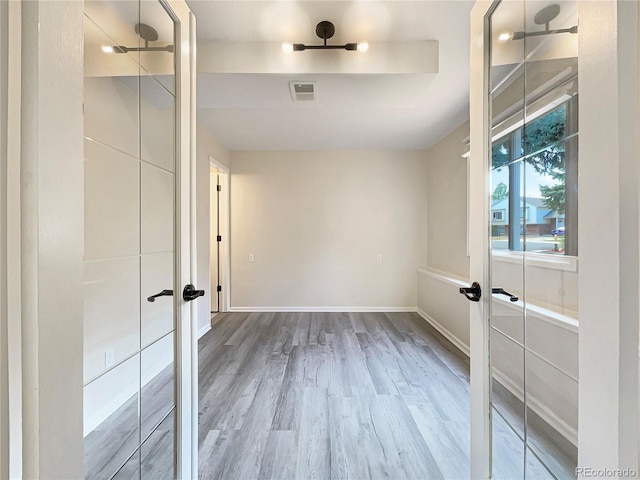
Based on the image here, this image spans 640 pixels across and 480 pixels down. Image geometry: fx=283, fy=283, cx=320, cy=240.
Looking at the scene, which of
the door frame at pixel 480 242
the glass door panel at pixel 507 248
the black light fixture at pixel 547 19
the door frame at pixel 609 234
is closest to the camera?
the door frame at pixel 609 234

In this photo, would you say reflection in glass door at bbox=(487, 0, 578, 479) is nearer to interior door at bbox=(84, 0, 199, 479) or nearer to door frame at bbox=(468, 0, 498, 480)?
door frame at bbox=(468, 0, 498, 480)

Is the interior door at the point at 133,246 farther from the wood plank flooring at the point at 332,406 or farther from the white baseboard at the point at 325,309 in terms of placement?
the white baseboard at the point at 325,309

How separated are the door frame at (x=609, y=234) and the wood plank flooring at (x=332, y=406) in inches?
45.5

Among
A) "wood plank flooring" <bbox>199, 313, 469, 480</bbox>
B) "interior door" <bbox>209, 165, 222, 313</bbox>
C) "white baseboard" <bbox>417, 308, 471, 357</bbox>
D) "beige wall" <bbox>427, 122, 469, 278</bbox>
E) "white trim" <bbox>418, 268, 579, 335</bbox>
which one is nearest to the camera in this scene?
"white trim" <bbox>418, 268, 579, 335</bbox>

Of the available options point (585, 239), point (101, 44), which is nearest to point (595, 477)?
point (585, 239)

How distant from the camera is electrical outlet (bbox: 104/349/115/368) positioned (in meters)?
0.83

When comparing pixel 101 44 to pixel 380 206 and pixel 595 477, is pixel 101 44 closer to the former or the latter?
pixel 595 477

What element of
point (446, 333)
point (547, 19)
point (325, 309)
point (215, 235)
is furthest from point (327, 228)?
point (547, 19)

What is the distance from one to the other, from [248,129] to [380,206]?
2189 mm

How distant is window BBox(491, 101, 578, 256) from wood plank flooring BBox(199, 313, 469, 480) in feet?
4.17

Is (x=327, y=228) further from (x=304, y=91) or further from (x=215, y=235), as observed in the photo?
(x=304, y=91)

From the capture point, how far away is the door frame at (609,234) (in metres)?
0.52

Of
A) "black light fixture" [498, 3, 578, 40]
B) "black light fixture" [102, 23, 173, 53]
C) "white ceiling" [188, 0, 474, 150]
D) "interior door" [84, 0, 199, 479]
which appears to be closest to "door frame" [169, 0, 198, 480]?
"interior door" [84, 0, 199, 479]

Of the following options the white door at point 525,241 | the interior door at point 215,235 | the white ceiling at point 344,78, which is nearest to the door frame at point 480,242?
the white door at point 525,241
